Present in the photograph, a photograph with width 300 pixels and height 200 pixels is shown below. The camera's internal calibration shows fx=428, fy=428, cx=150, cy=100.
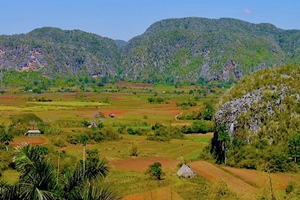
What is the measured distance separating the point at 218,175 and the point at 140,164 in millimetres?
9285

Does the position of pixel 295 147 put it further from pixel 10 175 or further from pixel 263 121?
pixel 10 175

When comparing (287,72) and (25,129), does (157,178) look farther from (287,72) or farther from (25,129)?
(25,129)

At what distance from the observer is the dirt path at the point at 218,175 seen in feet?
96.4

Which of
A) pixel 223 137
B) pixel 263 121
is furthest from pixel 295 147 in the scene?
pixel 223 137

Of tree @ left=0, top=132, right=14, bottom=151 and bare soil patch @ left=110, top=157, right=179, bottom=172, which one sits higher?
tree @ left=0, top=132, right=14, bottom=151

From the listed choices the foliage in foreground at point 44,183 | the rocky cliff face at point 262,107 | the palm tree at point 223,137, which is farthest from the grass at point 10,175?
the foliage in foreground at point 44,183

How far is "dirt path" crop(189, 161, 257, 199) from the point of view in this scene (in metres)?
29.4

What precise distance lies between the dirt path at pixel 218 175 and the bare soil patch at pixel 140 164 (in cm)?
243

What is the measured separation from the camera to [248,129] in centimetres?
4144

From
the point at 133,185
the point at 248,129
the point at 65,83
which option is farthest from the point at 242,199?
the point at 65,83

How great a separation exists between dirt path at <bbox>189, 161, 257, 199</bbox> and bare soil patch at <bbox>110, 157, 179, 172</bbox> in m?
2.43

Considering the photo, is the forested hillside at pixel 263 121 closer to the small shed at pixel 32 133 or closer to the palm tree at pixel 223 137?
the palm tree at pixel 223 137

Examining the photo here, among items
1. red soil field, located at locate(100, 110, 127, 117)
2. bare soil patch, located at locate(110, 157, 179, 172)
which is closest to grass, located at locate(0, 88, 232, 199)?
red soil field, located at locate(100, 110, 127, 117)

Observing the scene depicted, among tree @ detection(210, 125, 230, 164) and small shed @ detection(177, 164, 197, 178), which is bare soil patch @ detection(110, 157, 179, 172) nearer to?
small shed @ detection(177, 164, 197, 178)
